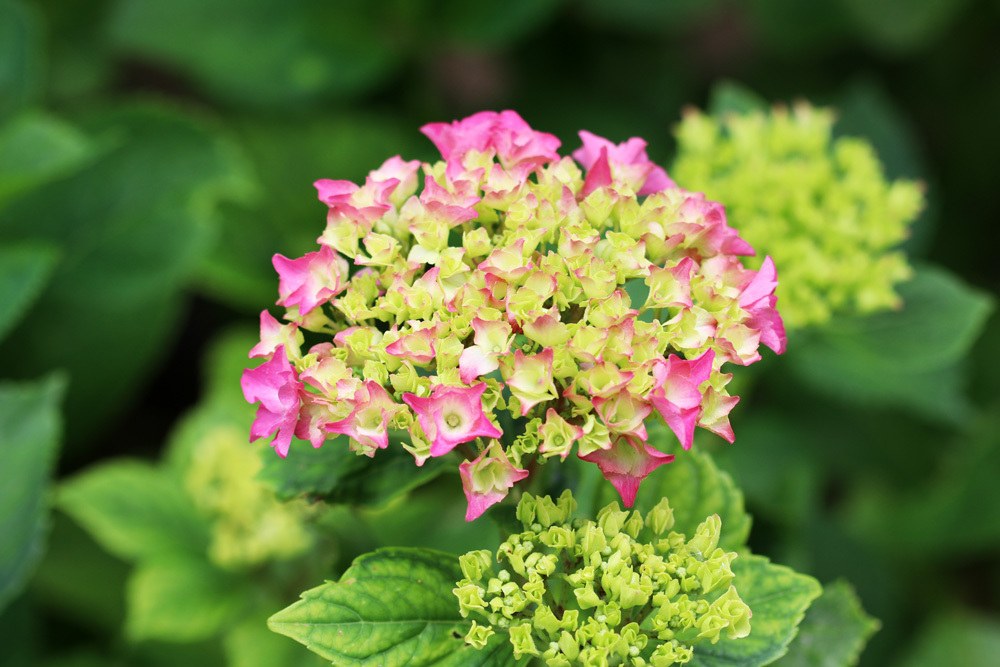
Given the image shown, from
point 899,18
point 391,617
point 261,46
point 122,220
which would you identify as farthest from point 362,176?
point 391,617

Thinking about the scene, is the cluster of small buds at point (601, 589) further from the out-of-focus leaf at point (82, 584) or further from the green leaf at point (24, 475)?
the out-of-focus leaf at point (82, 584)

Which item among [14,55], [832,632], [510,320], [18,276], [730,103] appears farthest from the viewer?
[14,55]

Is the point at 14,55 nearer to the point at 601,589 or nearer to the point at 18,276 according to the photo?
the point at 18,276

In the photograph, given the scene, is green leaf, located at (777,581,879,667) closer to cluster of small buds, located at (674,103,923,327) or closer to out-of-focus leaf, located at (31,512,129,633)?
cluster of small buds, located at (674,103,923,327)

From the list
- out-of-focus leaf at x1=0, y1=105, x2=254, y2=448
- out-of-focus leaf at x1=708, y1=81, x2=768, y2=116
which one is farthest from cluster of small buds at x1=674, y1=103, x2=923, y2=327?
out-of-focus leaf at x1=0, y1=105, x2=254, y2=448

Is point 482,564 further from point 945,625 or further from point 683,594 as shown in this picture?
point 945,625
